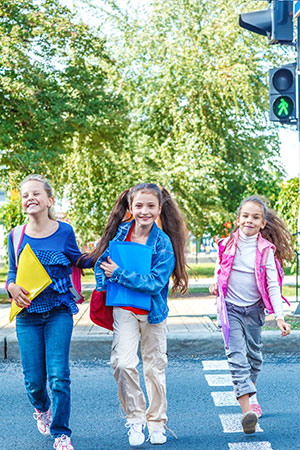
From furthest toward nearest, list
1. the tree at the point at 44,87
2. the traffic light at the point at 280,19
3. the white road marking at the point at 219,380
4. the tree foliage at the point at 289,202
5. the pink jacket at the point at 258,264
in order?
the tree foliage at the point at 289,202
the tree at the point at 44,87
the traffic light at the point at 280,19
the white road marking at the point at 219,380
the pink jacket at the point at 258,264

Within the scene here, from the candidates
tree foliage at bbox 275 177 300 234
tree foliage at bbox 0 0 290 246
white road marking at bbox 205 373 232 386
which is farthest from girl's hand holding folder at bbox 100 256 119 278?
tree foliage at bbox 275 177 300 234

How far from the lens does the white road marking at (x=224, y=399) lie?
5538mm

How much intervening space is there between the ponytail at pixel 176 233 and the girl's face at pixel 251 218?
515 mm

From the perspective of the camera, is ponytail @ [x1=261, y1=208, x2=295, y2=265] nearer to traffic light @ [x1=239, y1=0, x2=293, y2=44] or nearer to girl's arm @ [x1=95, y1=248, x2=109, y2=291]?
girl's arm @ [x1=95, y1=248, x2=109, y2=291]

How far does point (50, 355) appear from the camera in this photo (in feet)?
14.2

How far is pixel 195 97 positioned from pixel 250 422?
50.8 feet

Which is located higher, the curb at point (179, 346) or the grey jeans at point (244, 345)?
the grey jeans at point (244, 345)

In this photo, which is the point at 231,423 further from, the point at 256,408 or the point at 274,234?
the point at 274,234

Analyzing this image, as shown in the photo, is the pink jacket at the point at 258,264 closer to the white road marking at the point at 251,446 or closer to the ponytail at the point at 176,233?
the ponytail at the point at 176,233

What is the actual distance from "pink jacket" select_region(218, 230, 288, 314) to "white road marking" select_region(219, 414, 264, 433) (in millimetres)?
795

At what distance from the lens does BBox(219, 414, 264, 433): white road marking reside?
15.7ft

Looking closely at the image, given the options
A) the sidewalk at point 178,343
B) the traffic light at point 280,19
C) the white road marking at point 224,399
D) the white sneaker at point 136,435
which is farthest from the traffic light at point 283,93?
the white sneaker at point 136,435

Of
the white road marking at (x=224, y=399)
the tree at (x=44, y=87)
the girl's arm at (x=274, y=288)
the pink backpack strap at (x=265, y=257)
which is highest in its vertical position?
the tree at (x=44, y=87)

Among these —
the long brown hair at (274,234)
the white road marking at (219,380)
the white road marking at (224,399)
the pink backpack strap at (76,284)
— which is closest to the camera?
the pink backpack strap at (76,284)
